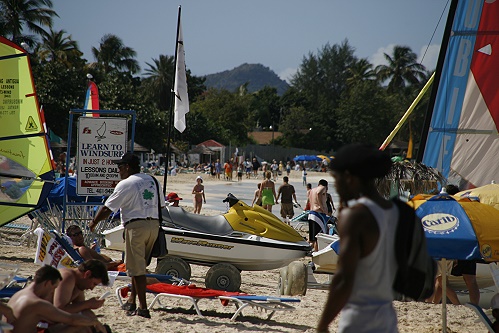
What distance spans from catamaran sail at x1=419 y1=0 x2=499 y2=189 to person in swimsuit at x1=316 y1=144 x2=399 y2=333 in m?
9.35

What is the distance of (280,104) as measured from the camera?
11556cm

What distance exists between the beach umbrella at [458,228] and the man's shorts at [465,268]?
1.44 metres

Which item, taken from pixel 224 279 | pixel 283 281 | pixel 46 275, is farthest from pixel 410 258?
pixel 224 279

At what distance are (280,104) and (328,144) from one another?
2183 centimetres

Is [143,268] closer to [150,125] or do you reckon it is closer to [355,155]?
[355,155]

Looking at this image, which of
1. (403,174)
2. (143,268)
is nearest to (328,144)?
(403,174)

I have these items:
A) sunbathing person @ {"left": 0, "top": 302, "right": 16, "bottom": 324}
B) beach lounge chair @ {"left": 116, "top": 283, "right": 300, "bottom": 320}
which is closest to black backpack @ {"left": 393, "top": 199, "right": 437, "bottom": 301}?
sunbathing person @ {"left": 0, "top": 302, "right": 16, "bottom": 324}

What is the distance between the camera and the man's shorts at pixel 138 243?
6.95 metres

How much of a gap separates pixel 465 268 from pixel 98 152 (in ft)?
19.8

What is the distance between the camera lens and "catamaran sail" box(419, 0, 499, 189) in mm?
12023

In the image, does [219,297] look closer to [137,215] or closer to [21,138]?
[137,215]

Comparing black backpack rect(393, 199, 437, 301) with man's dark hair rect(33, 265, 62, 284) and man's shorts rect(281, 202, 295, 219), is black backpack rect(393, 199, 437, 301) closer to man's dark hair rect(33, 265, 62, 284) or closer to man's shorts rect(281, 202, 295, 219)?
man's dark hair rect(33, 265, 62, 284)

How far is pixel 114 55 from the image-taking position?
74.8m

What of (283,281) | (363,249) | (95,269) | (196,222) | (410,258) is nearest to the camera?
(363,249)
